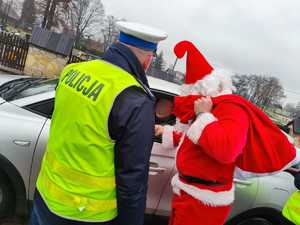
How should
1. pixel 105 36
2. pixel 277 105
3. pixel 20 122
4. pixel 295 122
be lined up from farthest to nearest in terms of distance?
pixel 105 36
pixel 277 105
pixel 20 122
pixel 295 122

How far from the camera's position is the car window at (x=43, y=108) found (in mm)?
2924

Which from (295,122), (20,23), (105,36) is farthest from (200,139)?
(20,23)

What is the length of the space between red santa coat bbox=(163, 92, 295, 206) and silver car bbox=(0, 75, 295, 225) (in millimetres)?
872

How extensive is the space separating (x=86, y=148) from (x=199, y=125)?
76cm

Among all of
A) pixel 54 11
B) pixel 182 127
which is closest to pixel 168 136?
pixel 182 127

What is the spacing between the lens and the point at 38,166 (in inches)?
112

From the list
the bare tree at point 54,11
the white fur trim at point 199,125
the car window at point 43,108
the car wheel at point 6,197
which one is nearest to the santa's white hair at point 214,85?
the white fur trim at point 199,125

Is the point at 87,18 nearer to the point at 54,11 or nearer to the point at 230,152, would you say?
the point at 54,11

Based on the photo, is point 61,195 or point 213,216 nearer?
point 61,195

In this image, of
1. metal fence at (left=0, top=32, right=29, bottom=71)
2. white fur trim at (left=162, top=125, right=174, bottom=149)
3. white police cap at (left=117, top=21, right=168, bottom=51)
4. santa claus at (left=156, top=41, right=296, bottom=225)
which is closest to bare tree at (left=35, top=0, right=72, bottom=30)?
metal fence at (left=0, top=32, right=29, bottom=71)

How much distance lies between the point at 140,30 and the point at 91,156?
2.05 feet

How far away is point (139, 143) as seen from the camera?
150 cm

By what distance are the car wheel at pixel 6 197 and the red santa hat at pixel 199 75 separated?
1744mm

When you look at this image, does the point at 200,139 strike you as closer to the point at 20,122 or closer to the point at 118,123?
the point at 118,123
